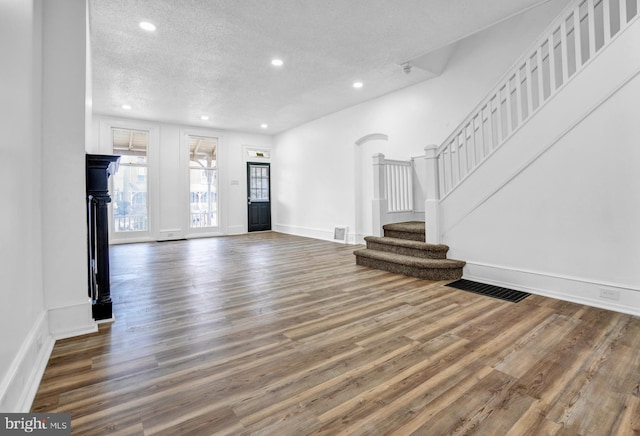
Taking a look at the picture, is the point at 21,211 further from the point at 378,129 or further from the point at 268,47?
the point at 378,129

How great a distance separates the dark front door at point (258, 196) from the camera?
30.4ft

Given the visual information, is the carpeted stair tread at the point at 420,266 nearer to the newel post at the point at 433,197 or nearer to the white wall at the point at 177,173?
the newel post at the point at 433,197

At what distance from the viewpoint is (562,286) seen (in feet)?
9.77

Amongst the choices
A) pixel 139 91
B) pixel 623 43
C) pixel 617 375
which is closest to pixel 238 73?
pixel 139 91

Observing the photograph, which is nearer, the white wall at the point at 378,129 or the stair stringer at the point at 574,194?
the stair stringer at the point at 574,194

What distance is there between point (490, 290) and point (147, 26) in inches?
193

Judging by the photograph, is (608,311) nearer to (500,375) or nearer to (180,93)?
(500,375)

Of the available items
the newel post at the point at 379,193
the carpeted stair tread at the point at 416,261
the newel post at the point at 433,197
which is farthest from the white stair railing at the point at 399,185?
the carpeted stair tread at the point at 416,261

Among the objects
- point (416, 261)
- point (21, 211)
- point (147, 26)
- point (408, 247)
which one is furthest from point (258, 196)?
point (21, 211)

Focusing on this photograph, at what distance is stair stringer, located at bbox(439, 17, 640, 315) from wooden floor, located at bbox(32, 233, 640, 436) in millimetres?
373

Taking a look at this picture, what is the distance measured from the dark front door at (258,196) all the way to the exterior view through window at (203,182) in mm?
1003

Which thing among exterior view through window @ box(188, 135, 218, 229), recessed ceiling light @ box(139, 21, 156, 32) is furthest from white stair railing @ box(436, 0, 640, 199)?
exterior view through window @ box(188, 135, 218, 229)

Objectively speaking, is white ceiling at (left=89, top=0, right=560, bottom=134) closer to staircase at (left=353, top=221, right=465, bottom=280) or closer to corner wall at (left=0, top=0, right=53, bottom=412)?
corner wall at (left=0, top=0, right=53, bottom=412)

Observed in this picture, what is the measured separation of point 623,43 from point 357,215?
4695 mm
